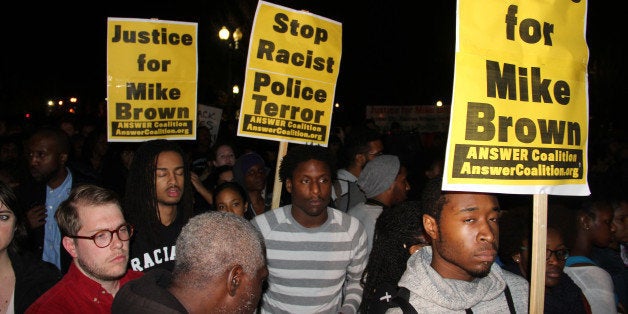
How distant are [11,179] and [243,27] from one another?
76.8 ft

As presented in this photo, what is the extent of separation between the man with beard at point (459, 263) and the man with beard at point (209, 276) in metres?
0.73

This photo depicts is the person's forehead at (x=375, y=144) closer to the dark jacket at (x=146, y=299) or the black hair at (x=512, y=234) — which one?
the black hair at (x=512, y=234)

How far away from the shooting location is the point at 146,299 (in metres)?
2.00

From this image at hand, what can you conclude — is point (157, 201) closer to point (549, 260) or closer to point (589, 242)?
point (549, 260)

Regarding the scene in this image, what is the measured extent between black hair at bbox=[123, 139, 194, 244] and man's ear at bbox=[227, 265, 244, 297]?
1839 mm

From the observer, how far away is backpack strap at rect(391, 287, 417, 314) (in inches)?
96.7

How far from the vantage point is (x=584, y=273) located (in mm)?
3533

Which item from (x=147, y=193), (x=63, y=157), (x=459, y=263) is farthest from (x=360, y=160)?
(x=459, y=263)

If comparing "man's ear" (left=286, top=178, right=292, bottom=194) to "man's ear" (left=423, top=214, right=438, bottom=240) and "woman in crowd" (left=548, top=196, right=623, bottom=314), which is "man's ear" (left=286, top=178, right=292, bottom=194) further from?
"woman in crowd" (left=548, top=196, right=623, bottom=314)

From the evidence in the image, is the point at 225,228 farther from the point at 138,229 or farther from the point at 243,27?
the point at 243,27

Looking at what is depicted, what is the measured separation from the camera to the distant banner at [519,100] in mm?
2682

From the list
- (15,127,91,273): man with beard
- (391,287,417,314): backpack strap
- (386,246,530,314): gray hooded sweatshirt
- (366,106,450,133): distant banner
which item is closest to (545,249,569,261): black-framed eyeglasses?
(386,246,530,314): gray hooded sweatshirt

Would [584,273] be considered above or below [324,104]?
below

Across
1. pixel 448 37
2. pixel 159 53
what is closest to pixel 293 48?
pixel 159 53
